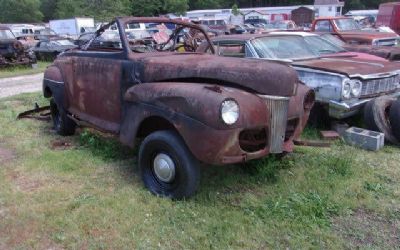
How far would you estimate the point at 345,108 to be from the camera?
625 centimetres

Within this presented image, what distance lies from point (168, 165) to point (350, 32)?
35.7ft

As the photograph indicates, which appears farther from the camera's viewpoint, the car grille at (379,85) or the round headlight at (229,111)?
the car grille at (379,85)

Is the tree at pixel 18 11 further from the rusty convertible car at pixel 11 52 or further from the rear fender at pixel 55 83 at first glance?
the rear fender at pixel 55 83

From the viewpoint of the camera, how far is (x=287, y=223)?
12.6 ft

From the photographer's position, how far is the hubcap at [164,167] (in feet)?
14.1

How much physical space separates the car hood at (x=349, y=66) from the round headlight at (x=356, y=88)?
145 mm

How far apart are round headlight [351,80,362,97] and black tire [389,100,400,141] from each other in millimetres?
508

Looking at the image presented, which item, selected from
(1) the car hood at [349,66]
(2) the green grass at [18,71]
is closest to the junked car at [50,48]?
(2) the green grass at [18,71]

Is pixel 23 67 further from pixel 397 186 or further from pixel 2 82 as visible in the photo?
pixel 397 186

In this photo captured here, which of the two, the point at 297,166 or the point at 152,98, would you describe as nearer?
the point at 152,98

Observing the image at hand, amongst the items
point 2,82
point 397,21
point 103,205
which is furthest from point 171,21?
point 397,21

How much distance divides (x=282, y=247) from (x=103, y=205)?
178cm

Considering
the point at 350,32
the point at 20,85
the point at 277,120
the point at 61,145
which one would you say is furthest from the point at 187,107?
the point at 20,85

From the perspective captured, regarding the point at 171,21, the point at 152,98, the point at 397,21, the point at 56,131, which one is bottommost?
the point at 397,21
